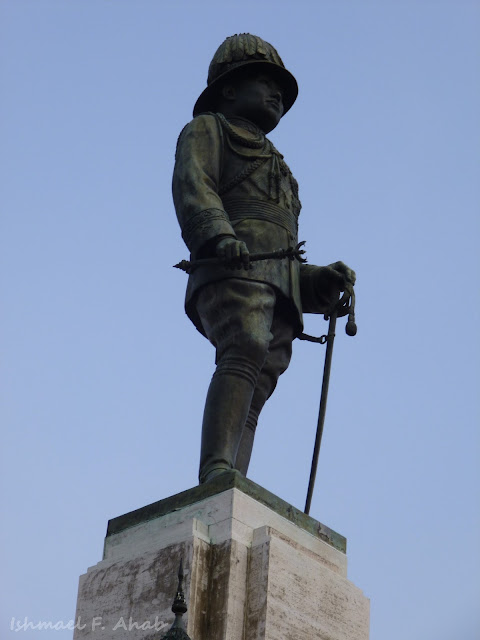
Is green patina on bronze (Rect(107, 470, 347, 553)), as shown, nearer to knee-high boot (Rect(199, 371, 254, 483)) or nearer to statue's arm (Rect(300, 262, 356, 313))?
knee-high boot (Rect(199, 371, 254, 483))

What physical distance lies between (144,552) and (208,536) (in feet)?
1.50

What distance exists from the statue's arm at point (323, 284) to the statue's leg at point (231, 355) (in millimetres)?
536

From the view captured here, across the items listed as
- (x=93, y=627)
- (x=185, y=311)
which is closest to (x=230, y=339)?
(x=185, y=311)

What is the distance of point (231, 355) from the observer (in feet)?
28.6

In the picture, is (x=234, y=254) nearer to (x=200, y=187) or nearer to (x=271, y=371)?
(x=200, y=187)

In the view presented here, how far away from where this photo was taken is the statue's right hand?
8547 mm

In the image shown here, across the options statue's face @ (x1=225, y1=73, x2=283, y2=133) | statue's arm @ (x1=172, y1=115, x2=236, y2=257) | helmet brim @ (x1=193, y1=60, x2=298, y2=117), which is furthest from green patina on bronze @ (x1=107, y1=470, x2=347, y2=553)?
helmet brim @ (x1=193, y1=60, x2=298, y2=117)

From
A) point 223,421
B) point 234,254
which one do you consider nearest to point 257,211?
point 234,254

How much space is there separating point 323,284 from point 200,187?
1.17 metres

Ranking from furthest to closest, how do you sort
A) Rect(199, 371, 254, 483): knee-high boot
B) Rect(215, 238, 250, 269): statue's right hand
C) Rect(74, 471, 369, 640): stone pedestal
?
Rect(215, 238, 250, 269): statue's right hand, Rect(199, 371, 254, 483): knee-high boot, Rect(74, 471, 369, 640): stone pedestal

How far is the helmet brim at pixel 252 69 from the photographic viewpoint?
387 inches

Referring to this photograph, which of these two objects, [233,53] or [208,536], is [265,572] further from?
[233,53]

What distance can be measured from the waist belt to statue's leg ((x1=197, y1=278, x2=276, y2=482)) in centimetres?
61

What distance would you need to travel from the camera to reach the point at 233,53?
9906mm
